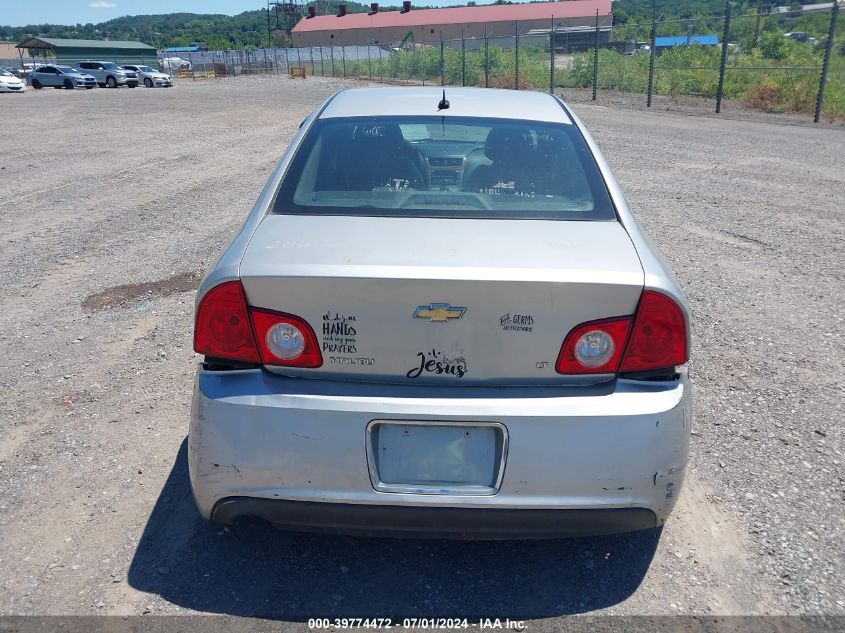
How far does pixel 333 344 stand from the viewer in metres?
2.35

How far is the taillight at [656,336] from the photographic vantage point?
236cm

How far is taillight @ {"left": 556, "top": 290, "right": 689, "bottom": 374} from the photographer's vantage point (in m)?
2.34

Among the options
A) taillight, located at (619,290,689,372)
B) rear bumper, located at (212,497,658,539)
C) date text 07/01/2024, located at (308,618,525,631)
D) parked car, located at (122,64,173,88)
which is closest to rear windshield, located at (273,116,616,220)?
taillight, located at (619,290,689,372)

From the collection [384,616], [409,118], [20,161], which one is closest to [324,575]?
[384,616]

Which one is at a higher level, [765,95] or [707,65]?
[707,65]

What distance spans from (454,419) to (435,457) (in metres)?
0.14

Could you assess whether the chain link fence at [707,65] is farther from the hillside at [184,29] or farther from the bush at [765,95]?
the hillside at [184,29]

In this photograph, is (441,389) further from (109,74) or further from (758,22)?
(109,74)

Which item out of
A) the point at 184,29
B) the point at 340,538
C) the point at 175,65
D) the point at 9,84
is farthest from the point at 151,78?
the point at 184,29

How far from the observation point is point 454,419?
7.47ft

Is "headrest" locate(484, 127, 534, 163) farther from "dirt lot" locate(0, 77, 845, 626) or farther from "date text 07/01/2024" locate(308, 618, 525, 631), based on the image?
"date text 07/01/2024" locate(308, 618, 525, 631)

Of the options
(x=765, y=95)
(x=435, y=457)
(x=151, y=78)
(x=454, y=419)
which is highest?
(x=454, y=419)

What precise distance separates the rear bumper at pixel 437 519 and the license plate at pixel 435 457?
3.2 inches

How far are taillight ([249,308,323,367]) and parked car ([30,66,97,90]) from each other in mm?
49797
